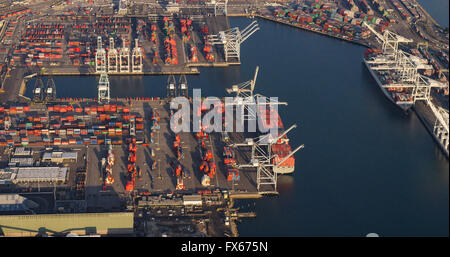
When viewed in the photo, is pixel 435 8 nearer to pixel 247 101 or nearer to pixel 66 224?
pixel 247 101

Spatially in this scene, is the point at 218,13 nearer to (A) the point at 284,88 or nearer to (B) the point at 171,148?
(A) the point at 284,88

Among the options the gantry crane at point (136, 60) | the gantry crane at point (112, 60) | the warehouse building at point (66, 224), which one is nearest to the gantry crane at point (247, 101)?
the gantry crane at point (136, 60)

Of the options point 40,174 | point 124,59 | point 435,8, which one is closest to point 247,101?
point 124,59

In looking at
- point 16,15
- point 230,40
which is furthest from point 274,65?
point 16,15

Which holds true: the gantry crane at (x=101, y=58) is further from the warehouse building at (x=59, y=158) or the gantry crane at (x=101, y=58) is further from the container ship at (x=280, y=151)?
the container ship at (x=280, y=151)

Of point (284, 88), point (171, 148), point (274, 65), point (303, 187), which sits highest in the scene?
point (274, 65)

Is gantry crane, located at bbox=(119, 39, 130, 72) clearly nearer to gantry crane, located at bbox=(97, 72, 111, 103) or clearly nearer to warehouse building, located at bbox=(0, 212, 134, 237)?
gantry crane, located at bbox=(97, 72, 111, 103)
